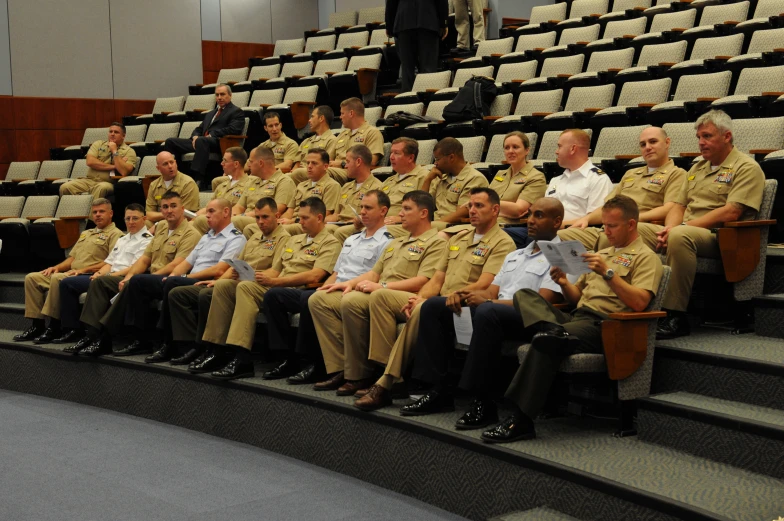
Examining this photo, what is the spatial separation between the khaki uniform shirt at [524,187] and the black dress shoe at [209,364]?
1.54 meters

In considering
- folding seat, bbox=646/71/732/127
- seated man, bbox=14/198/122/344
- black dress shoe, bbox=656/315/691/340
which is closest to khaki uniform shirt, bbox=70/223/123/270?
seated man, bbox=14/198/122/344

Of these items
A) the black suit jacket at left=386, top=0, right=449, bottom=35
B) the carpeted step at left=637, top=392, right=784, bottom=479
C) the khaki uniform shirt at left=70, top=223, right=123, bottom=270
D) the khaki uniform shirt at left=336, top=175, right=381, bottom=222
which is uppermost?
the black suit jacket at left=386, top=0, right=449, bottom=35

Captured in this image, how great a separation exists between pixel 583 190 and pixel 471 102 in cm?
186

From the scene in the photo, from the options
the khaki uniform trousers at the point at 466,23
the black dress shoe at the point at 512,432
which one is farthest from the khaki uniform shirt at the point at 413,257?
the khaki uniform trousers at the point at 466,23

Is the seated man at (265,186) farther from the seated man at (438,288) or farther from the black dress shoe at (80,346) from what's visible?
the seated man at (438,288)

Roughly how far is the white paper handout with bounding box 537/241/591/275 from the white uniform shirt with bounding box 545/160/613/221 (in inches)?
46.2

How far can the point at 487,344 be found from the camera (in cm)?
312

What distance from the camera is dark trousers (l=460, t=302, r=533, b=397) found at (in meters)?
3.12

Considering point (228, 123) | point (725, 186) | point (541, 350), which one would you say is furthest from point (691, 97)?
point (228, 123)

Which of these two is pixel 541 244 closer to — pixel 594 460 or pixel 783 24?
pixel 594 460

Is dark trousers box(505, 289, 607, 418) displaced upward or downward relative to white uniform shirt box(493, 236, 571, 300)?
downward

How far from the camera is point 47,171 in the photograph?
25.5ft

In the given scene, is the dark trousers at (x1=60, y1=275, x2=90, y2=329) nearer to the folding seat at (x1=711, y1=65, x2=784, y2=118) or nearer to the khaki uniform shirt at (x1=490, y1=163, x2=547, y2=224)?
the khaki uniform shirt at (x1=490, y1=163, x2=547, y2=224)

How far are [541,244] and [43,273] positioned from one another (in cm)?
375
